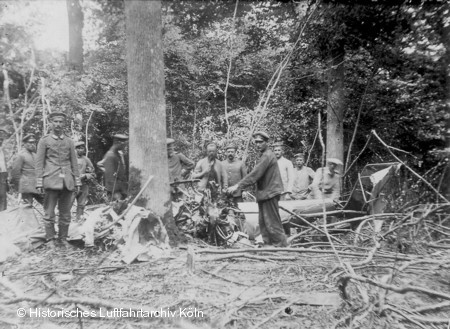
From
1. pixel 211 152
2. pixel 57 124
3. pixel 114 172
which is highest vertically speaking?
pixel 57 124

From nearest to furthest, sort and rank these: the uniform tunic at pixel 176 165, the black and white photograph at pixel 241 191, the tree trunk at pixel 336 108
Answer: the black and white photograph at pixel 241 191 < the uniform tunic at pixel 176 165 < the tree trunk at pixel 336 108

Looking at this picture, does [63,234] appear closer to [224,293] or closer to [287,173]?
[224,293]

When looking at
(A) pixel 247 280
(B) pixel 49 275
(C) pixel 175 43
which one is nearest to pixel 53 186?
(B) pixel 49 275

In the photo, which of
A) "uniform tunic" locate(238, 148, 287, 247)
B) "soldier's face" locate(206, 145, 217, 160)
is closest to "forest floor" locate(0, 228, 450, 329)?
"uniform tunic" locate(238, 148, 287, 247)

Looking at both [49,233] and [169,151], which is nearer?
[49,233]

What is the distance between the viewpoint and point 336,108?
8.59 meters

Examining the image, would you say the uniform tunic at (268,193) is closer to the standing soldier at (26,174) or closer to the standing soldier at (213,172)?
the standing soldier at (213,172)

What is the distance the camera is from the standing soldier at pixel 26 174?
20.7 ft

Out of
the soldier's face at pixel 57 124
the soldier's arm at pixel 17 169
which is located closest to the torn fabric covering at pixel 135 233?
the soldier's face at pixel 57 124

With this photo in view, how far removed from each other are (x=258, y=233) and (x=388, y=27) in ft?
17.2

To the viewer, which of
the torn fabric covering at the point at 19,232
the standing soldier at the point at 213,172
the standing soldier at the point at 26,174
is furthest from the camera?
the standing soldier at the point at 213,172

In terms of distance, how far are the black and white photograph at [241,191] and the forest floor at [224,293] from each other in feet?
0.07

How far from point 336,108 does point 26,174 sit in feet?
22.3

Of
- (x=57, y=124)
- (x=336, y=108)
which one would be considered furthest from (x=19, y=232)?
(x=336, y=108)
